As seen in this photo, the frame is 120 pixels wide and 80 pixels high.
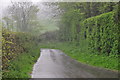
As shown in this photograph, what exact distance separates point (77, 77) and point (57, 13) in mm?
15623

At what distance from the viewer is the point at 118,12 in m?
9.54

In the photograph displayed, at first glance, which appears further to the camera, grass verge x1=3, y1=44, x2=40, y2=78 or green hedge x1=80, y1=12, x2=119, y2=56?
green hedge x1=80, y1=12, x2=119, y2=56

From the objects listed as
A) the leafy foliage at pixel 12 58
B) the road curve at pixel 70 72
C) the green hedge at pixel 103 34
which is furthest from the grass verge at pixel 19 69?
the green hedge at pixel 103 34

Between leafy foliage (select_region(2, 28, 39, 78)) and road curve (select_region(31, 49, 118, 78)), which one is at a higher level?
leafy foliage (select_region(2, 28, 39, 78))

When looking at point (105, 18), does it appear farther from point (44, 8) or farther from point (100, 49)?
point (44, 8)

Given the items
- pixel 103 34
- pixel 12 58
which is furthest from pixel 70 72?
pixel 103 34

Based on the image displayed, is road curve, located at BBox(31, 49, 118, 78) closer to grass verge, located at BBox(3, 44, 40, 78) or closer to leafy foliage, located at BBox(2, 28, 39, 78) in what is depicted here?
grass verge, located at BBox(3, 44, 40, 78)

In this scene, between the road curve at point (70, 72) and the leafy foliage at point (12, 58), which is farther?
the road curve at point (70, 72)

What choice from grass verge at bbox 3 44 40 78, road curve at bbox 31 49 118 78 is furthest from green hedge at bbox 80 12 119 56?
grass verge at bbox 3 44 40 78

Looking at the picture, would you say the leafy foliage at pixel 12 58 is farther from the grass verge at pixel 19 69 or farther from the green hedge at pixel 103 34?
the green hedge at pixel 103 34

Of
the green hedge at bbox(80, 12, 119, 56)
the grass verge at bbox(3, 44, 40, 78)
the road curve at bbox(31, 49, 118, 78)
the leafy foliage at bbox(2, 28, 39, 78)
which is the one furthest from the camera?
the green hedge at bbox(80, 12, 119, 56)

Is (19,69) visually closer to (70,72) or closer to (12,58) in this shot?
(12,58)

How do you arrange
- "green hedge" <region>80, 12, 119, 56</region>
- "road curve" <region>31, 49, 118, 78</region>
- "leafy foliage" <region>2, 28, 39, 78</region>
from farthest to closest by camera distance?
"green hedge" <region>80, 12, 119, 56</region> → "road curve" <region>31, 49, 118, 78</region> → "leafy foliage" <region>2, 28, 39, 78</region>

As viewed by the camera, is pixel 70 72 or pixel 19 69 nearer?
pixel 19 69
